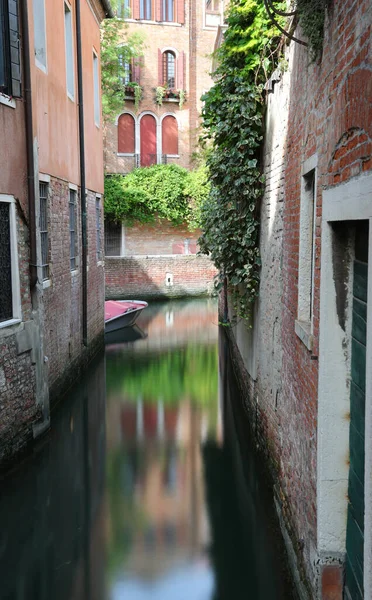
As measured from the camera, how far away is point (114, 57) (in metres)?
22.1

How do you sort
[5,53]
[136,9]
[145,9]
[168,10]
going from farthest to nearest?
[168,10]
[145,9]
[136,9]
[5,53]

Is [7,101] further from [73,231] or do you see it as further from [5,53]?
[73,231]

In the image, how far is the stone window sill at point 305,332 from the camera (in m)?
3.86

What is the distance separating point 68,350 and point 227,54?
5.17 m

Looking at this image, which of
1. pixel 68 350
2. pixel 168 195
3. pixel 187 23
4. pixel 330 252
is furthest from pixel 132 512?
pixel 187 23

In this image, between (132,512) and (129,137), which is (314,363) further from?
(129,137)

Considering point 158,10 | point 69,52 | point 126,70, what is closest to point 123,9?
point 126,70

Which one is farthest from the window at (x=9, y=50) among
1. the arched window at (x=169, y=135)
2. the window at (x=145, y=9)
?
the window at (x=145, y=9)

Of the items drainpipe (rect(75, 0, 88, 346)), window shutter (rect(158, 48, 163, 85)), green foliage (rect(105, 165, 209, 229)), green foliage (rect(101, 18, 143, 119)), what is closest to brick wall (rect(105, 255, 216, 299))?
green foliage (rect(105, 165, 209, 229))

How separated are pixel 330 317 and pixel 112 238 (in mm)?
22504

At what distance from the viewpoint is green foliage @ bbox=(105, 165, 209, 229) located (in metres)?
24.1

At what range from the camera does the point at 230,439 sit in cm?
803

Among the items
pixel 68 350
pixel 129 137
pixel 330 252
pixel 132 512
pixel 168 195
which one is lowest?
pixel 132 512

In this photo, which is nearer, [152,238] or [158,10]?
[152,238]
